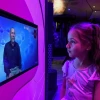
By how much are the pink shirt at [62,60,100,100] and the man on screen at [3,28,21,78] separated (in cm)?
→ 52

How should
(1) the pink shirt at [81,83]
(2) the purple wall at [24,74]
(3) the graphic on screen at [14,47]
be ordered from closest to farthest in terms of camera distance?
(1) the pink shirt at [81,83] < (3) the graphic on screen at [14,47] < (2) the purple wall at [24,74]

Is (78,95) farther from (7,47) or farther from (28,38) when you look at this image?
(28,38)

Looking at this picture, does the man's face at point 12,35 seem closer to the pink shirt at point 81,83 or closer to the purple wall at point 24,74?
the purple wall at point 24,74

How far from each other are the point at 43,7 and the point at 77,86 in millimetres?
2063

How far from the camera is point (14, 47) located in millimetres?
1616

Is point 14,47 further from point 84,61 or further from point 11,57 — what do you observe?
point 84,61

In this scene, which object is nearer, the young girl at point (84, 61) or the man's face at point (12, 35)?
the young girl at point (84, 61)

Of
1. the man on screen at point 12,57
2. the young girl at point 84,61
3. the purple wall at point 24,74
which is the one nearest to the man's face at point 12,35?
the man on screen at point 12,57

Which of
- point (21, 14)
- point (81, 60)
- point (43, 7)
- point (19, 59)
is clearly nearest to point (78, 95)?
point (81, 60)

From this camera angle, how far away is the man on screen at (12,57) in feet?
4.78

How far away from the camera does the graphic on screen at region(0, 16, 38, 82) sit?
4.58 feet

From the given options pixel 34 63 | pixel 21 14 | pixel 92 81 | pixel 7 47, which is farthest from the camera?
pixel 34 63

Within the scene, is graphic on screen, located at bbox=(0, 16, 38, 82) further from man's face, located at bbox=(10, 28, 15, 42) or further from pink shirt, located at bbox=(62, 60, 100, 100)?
pink shirt, located at bbox=(62, 60, 100, 100)

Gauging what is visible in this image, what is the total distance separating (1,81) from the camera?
54.2 inches
